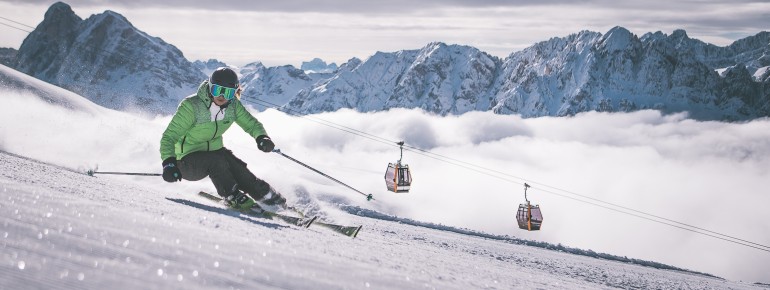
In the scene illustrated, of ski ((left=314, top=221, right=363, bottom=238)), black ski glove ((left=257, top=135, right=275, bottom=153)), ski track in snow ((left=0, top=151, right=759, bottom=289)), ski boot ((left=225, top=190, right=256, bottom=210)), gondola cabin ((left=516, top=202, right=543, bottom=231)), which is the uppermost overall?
gondola cabin ((left=516, top=202, right=543, bottom=231))

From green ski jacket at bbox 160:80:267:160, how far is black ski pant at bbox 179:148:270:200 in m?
0.13

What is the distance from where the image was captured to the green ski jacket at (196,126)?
710 centimetres

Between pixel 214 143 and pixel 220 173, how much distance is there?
0.47m

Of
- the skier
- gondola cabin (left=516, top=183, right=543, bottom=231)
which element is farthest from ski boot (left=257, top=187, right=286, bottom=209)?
gondola cabin (left=516, top=183, right=543, bottom=231)

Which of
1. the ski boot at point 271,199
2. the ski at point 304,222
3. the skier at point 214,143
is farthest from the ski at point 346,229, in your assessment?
the skier at point 214,143

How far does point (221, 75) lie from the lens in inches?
289

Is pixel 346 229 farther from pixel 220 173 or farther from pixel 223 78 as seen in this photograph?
pixel 223 78

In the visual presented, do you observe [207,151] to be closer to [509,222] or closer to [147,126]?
[147,126]

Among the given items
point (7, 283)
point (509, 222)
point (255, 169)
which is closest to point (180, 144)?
point (7, 283)

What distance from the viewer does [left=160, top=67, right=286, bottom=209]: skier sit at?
7.22m

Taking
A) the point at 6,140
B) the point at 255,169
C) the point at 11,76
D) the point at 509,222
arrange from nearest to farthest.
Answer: the point at 6,140
the point at 11,76
the point at 255,169
the point at 509,222

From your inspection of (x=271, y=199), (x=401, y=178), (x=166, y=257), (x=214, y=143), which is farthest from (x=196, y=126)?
(x=401, y=178)

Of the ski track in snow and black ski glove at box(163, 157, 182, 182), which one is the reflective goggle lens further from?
the ski track in snow

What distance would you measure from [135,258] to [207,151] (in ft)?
17.4
